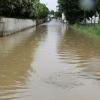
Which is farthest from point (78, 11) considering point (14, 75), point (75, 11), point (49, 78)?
point (49, 78)

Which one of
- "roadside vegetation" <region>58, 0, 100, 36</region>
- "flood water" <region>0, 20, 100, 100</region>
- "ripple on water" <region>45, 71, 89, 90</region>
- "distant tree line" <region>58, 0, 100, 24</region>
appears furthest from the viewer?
"distant tree line" <region>58, 0, 100, 24</region>

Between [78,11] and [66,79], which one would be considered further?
[78,11]

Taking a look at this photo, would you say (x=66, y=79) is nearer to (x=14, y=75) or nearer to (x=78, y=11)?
(x=14, y=75)

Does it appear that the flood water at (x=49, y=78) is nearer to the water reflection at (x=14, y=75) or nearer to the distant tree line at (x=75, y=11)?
the water reflection at (x=14, y=75)

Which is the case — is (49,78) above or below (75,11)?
below

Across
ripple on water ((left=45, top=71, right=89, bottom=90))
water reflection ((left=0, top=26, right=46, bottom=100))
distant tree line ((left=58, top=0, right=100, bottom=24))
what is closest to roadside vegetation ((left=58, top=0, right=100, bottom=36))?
distant tree line ((left=58, top=0, right=100, bottom=24))

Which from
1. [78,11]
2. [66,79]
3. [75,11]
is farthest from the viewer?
[75,11]

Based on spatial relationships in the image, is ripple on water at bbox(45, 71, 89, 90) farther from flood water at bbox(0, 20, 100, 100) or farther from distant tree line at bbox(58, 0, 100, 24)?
distant tree line at bbox(58, 0, 100, 24)

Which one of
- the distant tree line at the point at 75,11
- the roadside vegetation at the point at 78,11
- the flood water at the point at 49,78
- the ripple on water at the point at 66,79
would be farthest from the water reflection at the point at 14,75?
the distant tree line at the point at 75,11

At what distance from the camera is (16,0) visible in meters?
32.4

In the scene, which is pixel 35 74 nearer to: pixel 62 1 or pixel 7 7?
pixel 7 7

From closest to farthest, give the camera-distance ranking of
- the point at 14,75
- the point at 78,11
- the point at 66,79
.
→ the point at 66,79 < the point at 14,75 < the point at 78,11

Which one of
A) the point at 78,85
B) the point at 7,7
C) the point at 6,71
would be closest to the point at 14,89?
the point at 78,85

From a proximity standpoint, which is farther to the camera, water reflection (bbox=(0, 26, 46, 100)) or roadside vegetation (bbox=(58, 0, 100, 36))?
roadside vegetation (bbox=(58, 0, 100, 36))
